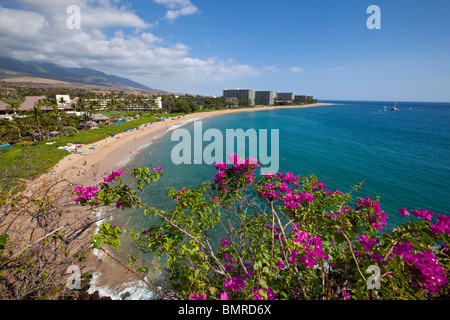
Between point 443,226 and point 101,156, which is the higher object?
point 443,226

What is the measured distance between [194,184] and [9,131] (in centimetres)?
2769

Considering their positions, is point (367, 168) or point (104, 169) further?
point (367, 168)

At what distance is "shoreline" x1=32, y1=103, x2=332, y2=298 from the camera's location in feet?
25.7

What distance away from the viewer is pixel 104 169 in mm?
20234

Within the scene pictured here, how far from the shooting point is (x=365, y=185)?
1722cm

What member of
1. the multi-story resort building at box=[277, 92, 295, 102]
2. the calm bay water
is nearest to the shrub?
the calm bay water

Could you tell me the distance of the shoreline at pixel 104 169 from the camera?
25.7 ft

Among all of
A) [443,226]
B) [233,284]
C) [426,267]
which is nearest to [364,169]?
[443,226]

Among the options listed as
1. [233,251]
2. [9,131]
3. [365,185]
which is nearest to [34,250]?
[233,251]

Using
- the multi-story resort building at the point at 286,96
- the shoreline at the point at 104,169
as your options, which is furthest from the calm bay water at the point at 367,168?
the multi-story resort building at the point at 286,96

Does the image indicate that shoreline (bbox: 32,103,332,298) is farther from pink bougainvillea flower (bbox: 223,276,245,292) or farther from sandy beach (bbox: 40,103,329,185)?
pink bougainvillea flower (bbox: 223,276,245,292)

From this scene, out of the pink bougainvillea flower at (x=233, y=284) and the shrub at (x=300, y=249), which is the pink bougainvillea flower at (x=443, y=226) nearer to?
the shrub at (x=300, y=249)

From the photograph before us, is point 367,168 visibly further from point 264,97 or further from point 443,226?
point 264,97

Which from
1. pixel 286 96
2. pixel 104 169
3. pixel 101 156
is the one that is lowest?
pixel 104 169
